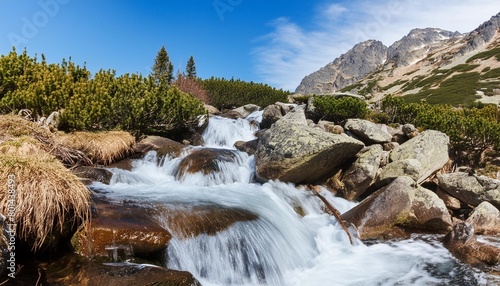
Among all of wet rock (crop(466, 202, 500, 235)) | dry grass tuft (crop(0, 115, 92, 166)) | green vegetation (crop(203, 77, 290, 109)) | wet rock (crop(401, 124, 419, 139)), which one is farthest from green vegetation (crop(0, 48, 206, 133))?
green vegetation (crop(203, 77, 290, 109))

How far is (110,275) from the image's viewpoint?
5.04 metres

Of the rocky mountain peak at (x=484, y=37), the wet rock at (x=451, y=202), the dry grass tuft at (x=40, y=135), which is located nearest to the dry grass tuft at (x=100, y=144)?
the dry grass tuft at (x=40, y=135)

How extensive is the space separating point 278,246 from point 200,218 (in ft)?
6.57

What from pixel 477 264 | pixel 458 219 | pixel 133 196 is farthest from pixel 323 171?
pixel 133 196

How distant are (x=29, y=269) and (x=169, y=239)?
2209 mm

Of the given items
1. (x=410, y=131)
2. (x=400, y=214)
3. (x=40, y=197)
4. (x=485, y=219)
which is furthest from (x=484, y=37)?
(x=40, y=197)

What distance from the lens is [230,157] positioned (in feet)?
45.4

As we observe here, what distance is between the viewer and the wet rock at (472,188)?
1122 centimetres

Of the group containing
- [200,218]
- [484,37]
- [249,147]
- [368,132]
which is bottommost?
[200,218]

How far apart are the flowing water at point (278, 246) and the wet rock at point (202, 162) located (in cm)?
24

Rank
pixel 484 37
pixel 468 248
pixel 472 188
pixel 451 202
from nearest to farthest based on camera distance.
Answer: pixel 468 248 → pixel 472 188 → pixel 451 202 → pixel 484 37

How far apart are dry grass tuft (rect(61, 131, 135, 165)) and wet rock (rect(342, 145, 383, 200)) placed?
9.10 meters

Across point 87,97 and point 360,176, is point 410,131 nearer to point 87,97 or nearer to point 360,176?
point 360,176

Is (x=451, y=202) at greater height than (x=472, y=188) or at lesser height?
lesser
